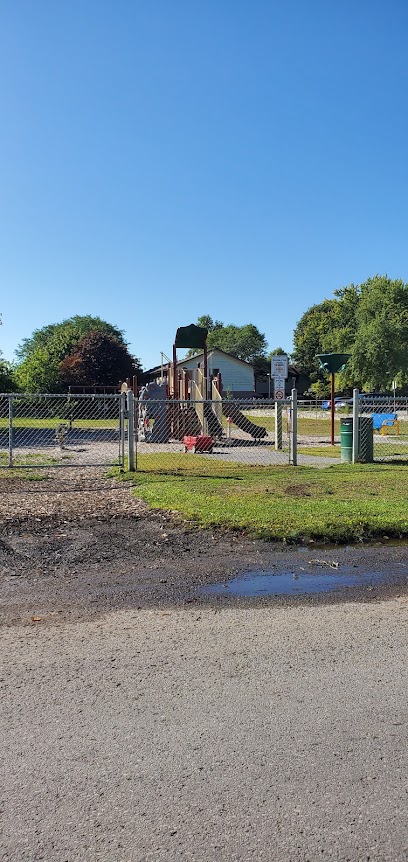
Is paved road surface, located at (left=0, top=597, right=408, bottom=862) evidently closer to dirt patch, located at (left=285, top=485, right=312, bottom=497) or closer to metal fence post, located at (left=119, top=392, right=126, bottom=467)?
dirt patch, located at (left=285, top=485, right=312, bottom=497)

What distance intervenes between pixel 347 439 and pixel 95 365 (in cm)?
5101

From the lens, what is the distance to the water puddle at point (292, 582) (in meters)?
5.66

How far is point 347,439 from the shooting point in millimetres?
15102

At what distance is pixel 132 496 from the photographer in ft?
34.6

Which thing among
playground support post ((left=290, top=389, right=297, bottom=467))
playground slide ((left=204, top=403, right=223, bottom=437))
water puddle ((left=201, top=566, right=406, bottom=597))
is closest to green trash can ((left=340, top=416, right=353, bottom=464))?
playground support post ((left=290, top=389, right=297, bottom=467))

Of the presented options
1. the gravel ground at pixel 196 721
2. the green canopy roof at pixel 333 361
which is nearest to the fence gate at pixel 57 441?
the gravel ground at pixel 196 721

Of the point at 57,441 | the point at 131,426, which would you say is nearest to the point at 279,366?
the point at 57,441

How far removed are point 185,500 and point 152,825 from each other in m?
7.25

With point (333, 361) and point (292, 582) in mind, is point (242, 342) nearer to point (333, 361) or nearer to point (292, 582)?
point (333, 361)

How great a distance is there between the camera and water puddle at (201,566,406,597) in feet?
18.6

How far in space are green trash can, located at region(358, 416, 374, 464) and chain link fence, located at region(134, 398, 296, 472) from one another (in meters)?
1.71

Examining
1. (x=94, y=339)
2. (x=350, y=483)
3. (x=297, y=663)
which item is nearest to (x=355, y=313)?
(x=94, y=339)

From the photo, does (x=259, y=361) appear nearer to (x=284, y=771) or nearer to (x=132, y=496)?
(x=132, y=496)

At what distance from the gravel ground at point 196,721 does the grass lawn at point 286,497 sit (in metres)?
1.93
